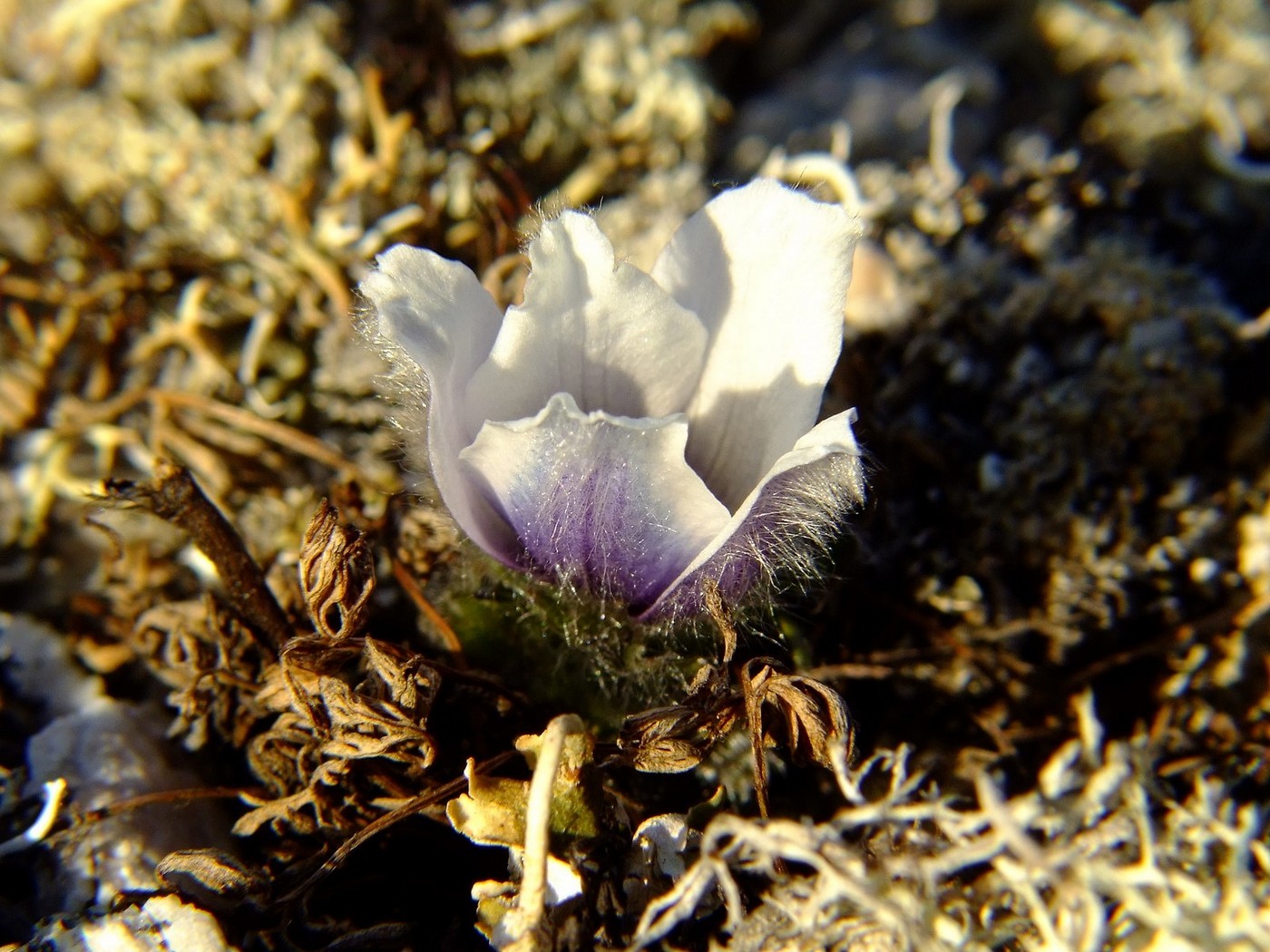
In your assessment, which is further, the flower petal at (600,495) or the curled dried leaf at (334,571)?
the curled dried leaf at (334,571)

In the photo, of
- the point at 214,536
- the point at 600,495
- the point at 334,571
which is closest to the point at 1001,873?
the point at 600,495

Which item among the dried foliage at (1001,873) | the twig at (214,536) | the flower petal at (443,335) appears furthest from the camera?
the twig at (214,536)

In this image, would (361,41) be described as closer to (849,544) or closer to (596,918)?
(849,544)

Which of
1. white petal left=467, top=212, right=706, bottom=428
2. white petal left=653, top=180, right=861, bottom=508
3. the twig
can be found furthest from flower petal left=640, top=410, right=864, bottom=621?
the twig

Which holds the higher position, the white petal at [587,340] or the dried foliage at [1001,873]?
the white petal at [587,340]

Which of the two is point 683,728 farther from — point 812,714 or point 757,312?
point 757,312

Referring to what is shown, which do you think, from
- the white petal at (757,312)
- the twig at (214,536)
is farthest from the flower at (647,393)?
the twig at (214,536)

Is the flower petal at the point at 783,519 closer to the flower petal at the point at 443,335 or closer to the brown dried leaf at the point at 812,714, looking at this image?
the brown dried leaf at the point at 812,714

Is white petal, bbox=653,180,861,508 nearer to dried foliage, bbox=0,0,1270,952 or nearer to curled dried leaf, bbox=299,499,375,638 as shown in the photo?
dried foliage, bbox=0,0,1270,952
